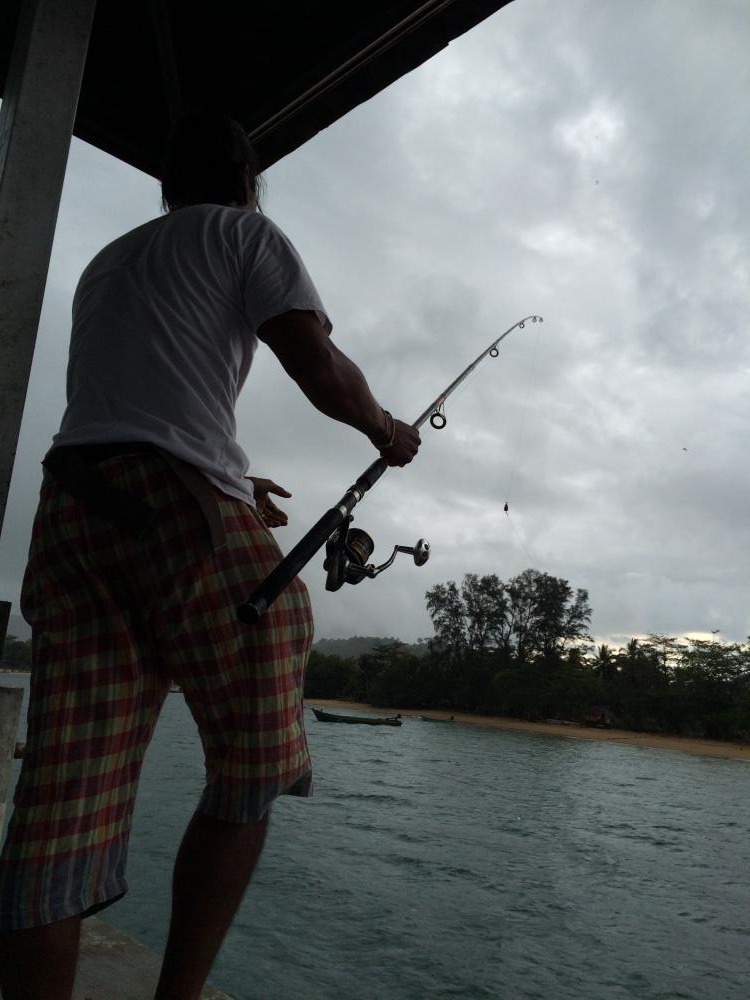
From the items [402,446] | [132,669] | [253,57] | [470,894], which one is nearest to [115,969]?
[132,669]

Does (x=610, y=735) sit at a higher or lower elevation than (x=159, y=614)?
lower

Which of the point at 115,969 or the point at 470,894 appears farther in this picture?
the point at 470,894

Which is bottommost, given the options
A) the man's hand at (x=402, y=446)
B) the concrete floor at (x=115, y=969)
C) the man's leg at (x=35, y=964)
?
the concrete floor at (x=115, y=969)

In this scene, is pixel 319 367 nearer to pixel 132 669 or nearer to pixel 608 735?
pixel 132 669

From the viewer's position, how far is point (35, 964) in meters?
0.95

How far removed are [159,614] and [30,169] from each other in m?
1.22

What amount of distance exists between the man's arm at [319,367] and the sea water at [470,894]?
15.0ft

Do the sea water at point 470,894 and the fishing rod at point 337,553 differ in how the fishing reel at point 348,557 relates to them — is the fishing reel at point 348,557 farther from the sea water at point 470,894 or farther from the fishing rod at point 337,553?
the sea water at point 470,894

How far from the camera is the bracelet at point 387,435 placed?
1.36 metres

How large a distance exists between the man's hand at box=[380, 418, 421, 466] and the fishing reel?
23cm

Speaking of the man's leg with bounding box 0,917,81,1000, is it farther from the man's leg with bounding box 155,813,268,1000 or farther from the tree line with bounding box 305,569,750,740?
the tree line with bounding box 305,569,750,740

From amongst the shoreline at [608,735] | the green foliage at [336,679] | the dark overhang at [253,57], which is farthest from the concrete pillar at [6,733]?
the green foliage at [336,679]

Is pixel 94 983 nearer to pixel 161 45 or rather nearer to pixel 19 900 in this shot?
pixel 19 900

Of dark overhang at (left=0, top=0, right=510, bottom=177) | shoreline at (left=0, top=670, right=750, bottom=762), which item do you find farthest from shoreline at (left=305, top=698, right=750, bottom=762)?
dark overhang at (left=0, top=0, right=510, bottom=177)
